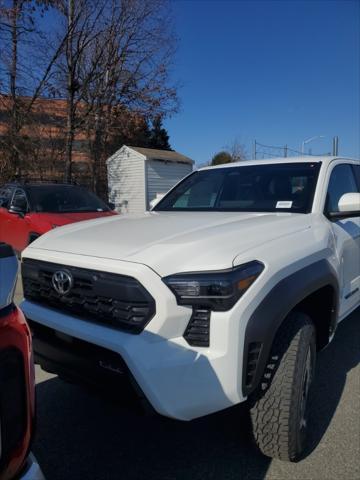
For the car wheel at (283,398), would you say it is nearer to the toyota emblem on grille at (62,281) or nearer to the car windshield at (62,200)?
the toyota emblem on grille at (62,281)

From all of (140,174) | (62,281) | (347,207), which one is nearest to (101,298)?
(62,281)

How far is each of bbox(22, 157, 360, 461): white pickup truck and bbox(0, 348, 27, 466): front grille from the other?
0.67m

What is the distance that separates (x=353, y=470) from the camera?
2242 millimetres

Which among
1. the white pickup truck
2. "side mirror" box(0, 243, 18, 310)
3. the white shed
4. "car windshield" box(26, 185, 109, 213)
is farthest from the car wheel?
the white shed

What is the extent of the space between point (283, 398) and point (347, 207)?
1543 mm

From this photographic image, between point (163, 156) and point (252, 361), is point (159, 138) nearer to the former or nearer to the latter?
point (163, 156)

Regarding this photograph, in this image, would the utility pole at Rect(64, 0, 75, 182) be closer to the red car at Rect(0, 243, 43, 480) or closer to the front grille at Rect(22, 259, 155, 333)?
the front grille at Rect(22, 259, 155, 333)

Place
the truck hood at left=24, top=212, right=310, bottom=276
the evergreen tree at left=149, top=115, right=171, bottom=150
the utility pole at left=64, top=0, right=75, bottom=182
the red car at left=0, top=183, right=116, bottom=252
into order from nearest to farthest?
the truck hood at left=24, top=212, right=310, bottom=276, the red car at left=0, top=183, right=116, bottom=252, the utility pole at left=64, top=0, right=75, bottom=182, the evergreen tree at left=149, top=115, right=171, bottom=150

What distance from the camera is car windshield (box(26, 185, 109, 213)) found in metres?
7.09

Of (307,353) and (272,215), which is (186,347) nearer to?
(307,353)

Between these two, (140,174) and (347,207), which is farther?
(140,174)

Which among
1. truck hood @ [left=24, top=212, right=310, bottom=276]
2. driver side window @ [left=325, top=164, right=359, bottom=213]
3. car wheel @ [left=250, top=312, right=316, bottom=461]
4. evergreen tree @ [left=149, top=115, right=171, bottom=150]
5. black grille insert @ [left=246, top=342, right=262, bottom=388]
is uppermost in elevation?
evergreen tree @ [left=149, top=115, right=171, bottom=150]

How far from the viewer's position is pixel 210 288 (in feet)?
6.16

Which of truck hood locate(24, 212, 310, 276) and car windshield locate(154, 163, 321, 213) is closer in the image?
truck hood locate(24, 212, 310, 276)
